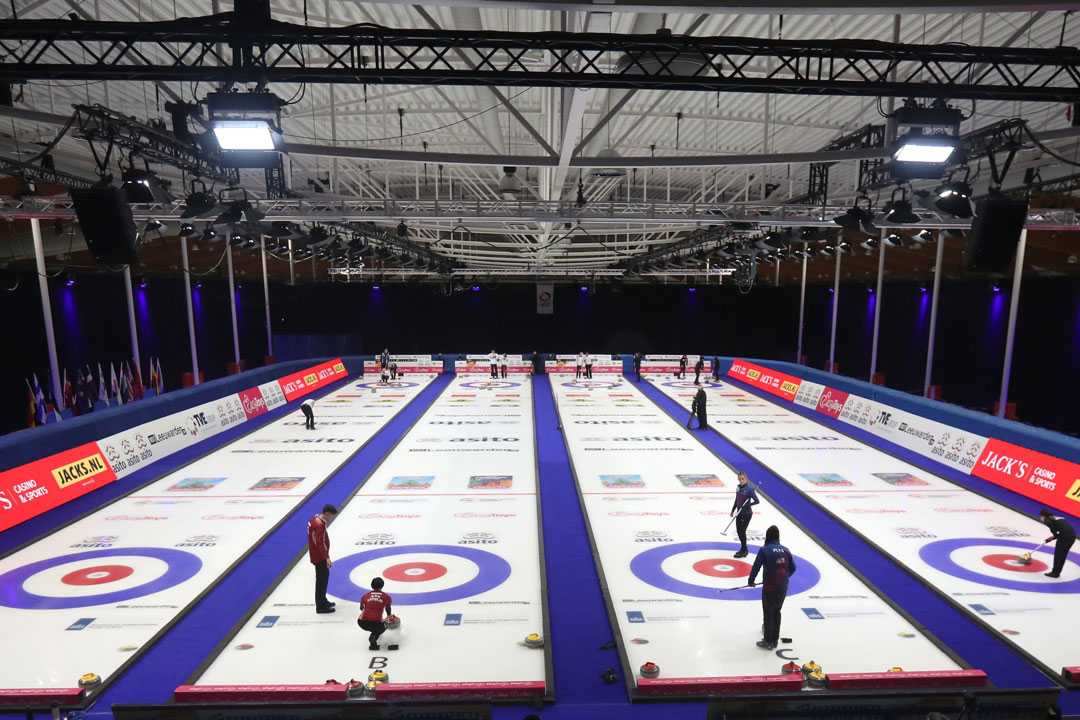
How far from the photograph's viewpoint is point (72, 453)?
43.6 feet

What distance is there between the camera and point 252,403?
70.6 feet

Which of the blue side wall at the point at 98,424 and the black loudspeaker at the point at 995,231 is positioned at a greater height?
the black loudspeaker at the point at 995,231

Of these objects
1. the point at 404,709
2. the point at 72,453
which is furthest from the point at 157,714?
the point at 72,453

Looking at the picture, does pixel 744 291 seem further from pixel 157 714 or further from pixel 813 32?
pixel 157 714

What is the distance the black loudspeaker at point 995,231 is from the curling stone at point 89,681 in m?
11.9

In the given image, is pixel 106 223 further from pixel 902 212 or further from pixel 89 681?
pixel 902 212

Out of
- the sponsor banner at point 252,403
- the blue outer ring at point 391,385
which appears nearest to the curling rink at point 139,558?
the sponsor banner at point 252,403

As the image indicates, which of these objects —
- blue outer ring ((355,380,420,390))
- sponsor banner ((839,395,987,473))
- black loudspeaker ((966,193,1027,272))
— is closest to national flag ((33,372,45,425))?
blue outer ring ((355,380,420,390))

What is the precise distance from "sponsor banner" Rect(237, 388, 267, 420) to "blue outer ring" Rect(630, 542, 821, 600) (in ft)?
49.7

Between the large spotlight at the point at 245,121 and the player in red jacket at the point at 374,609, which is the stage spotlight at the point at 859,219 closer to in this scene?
the large spotlight at the point at 245,121

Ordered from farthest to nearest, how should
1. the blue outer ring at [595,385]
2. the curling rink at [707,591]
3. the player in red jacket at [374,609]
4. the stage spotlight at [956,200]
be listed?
the blue outer ring at [595,385]
the stage spotlight at [956,200]
the curling rink at [707,591]
the player in red jacket at [374,609]

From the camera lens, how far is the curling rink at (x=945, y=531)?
26.9 feet

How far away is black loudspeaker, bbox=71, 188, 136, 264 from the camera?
926 cm

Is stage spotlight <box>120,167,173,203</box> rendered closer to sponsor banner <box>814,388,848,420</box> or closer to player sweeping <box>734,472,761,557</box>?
player sweeping <box>734,472,761,557</box>
